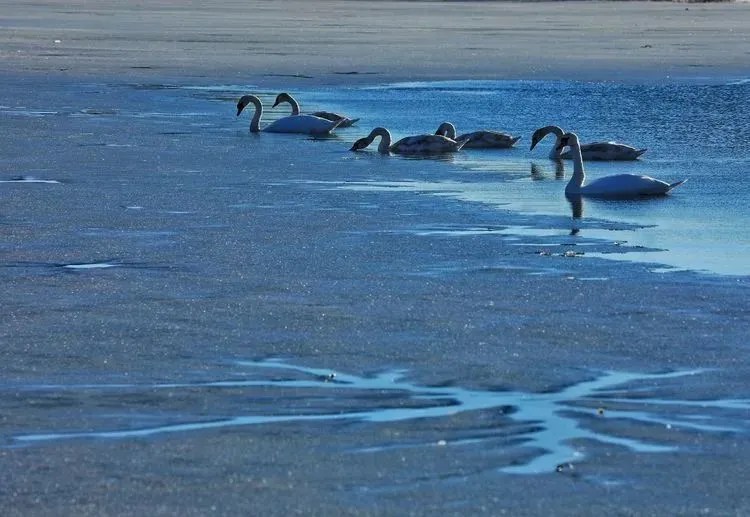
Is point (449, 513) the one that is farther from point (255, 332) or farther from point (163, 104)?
point (163, 104)

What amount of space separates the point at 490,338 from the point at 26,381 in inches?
77.2

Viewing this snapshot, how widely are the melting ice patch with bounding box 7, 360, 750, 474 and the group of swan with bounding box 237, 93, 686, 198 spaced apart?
565 centimetres

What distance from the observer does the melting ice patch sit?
5.37 m

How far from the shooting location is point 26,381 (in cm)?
616

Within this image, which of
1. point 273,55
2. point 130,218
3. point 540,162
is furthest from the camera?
point 273,55

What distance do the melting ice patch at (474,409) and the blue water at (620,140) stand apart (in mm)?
2825

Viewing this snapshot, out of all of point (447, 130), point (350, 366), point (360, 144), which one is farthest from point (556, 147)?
point (350, 366)

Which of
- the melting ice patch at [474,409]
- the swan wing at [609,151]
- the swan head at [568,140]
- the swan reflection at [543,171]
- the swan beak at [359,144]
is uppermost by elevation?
the swan head at [568,140]

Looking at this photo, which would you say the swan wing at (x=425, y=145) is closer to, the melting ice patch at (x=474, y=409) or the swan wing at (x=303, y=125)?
the swan wing at (x=303, y=125)

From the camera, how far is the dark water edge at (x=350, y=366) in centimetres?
490

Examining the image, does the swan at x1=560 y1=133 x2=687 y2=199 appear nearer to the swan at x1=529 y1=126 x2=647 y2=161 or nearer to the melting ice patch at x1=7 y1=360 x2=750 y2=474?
the swan at x1=529 y1=126 x2=647 y2=161

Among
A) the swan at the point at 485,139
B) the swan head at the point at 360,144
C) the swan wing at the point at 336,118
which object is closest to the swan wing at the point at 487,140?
the swan at the point at 485,139

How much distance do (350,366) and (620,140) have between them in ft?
33.4

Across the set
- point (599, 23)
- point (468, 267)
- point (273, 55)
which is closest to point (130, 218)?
point (468, 267)
